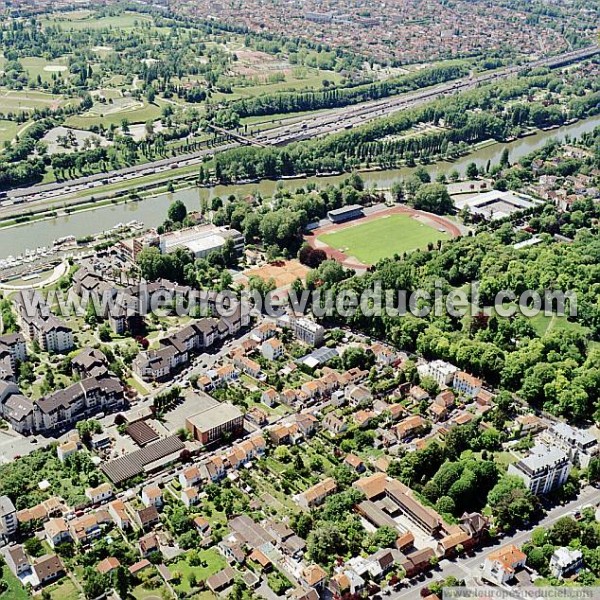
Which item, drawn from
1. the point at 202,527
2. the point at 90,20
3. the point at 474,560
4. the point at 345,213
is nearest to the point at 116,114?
the point at 345,213

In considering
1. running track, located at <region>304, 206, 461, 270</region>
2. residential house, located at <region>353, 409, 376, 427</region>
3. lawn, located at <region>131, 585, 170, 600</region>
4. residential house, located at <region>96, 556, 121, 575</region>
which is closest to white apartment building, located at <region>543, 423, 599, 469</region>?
residential house, located at <region>353, 409, 376, 427</region>

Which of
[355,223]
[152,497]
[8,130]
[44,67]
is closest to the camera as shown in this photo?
[152,497]

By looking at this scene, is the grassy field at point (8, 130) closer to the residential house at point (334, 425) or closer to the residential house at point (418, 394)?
the residential house at point (334, 425)

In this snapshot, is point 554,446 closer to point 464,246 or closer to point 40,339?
point 464,246

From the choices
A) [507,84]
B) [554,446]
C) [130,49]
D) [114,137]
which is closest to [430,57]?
[507,84]

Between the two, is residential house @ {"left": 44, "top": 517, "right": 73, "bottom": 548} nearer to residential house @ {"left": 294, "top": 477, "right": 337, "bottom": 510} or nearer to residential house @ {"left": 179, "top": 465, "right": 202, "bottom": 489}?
residential house @ {"left": 179, "top": 465, "right": 202, "bottom": 489}

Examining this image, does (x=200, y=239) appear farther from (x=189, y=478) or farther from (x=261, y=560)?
(x=261, y=560)

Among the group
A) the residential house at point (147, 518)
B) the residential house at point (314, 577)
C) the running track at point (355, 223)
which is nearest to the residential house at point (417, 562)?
the residential house at point (314, 577)
